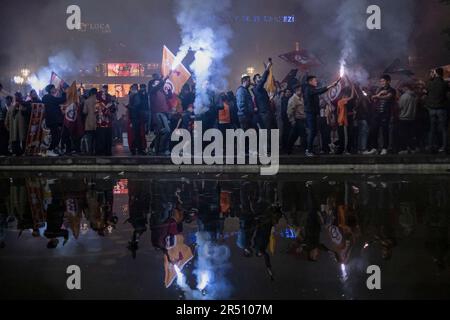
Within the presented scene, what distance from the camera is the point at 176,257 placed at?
14.8 feet

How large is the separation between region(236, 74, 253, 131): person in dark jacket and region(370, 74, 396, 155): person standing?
→ 273 cm

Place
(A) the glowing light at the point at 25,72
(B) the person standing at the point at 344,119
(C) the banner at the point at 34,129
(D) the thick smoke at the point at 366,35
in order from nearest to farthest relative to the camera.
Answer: (B) the person standing at the point at 344,119 → (C) the banner at the point at 34,129 → (D) the thick smoke at the point at 366,35 → (A) the glowing light at the point at 25,72

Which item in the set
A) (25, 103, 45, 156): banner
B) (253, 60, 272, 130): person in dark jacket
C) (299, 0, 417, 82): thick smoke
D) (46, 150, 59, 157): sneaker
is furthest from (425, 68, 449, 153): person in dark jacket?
(299, 0, 417, 82): thick smoke

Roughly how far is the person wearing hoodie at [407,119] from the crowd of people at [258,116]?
0.02 metres

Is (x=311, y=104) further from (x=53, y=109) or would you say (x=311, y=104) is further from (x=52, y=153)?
(x=52, y=153)

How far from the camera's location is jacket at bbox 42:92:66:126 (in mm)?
12000

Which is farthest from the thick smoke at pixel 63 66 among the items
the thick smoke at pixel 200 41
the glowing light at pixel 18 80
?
the thick smoke at pixel 200 41

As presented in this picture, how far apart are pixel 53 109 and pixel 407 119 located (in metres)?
8.19

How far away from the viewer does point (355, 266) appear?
4.21m

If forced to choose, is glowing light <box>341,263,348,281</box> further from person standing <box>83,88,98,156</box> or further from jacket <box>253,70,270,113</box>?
person standing <box>83,88,98,156</box>

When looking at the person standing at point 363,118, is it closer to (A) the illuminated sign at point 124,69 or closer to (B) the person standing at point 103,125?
(B) the person standing at point 103,125

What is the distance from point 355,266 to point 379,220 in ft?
5.54

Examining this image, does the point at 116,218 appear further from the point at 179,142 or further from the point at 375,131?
the point at 375,131

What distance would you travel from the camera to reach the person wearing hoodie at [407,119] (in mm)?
11469
